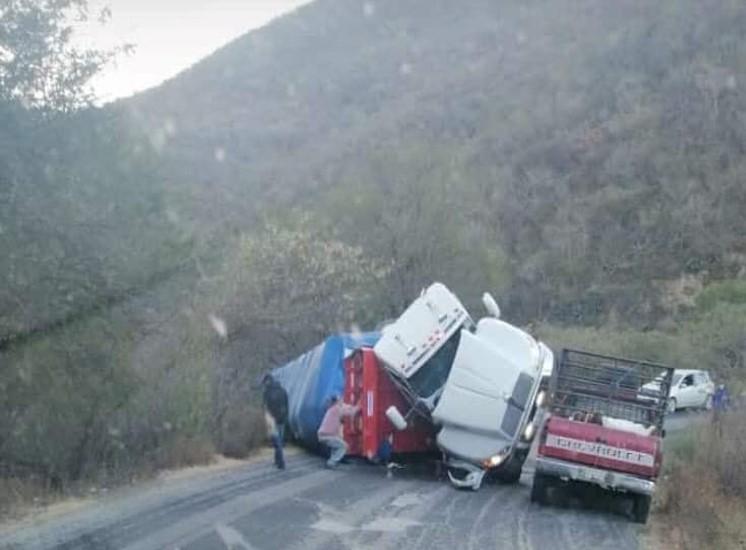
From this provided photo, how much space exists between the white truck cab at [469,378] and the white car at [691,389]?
19.4 m

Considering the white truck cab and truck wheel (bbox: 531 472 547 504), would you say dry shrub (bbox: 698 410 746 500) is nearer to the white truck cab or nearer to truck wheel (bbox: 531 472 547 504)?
truck wheel (bbox: 531 472 547 504)

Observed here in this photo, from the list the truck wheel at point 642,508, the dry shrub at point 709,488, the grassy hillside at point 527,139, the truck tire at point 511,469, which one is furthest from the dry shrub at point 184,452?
the grassy hillside at point 527,139

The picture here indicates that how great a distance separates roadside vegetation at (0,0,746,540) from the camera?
14312mm

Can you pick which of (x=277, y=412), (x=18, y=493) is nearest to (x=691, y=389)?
(x=277, y=412)

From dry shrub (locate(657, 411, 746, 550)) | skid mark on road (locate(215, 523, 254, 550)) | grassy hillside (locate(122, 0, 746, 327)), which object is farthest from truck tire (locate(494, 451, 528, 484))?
grassy hillside (locate(122, 0, 746, 327))

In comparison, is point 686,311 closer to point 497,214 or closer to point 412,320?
point 497,214

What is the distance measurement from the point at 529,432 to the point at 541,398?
Answer: 68 centimetres

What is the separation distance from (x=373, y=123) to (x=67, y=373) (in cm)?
6175

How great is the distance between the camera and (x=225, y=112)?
290ft

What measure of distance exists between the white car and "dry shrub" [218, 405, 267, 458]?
1960 cm

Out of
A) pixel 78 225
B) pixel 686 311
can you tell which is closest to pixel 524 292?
pixel 686 311

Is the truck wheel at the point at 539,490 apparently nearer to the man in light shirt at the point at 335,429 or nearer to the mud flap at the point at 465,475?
the mud flap at the point at 465,475

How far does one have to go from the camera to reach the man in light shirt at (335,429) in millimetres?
20594

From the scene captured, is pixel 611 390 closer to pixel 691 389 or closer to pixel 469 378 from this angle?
pixel 469 378
